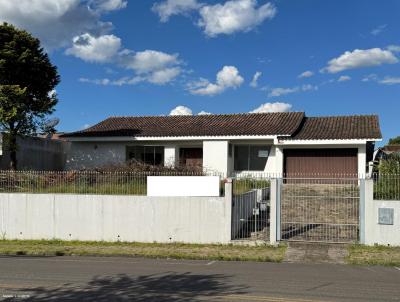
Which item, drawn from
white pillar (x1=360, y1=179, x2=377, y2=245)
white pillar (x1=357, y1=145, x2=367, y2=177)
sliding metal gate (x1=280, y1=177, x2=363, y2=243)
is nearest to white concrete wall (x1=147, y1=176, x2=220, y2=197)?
sliding metal gate (x1=280, y1=177, x2=363, y2=243)

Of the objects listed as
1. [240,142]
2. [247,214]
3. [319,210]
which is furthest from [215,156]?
[319,210]

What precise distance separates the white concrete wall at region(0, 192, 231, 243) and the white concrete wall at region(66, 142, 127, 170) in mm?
13786

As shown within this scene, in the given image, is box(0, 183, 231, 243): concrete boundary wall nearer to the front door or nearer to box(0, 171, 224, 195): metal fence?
box(0, 171, 224, 195): metal fence

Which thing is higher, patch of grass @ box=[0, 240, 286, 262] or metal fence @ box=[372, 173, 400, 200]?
metal fence @ box=[372, 173, 400, 200]

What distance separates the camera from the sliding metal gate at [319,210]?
52.6ft

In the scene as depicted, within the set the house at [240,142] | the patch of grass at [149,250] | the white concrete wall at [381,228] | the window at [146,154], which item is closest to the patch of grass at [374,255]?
the white concrete wall at [381,228]

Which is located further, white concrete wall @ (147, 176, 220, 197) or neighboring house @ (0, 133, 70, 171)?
neighboring house @ (0, 133, 70, 171)

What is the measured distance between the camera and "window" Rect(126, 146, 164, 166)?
3241 centimetres

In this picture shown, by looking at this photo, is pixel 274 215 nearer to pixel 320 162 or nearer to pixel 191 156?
pixel 320 162

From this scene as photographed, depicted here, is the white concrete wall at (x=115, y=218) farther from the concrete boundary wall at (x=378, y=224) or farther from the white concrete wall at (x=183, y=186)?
the concrete boundary wall at (x=378, y=224)

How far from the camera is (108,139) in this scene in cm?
3145

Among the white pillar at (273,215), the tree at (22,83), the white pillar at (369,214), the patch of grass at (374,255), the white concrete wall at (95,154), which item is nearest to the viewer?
the patch of grass at (374,255)

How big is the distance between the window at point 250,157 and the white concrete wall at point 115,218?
14.4 metres

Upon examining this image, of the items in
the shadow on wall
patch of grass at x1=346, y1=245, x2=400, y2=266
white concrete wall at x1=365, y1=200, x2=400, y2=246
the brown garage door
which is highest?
the brown garage door
